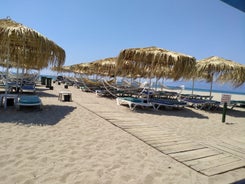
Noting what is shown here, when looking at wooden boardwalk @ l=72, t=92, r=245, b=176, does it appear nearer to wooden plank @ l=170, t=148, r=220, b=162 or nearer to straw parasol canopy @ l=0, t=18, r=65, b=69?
wooden plank @ l=170, t=148, r=220, b=162

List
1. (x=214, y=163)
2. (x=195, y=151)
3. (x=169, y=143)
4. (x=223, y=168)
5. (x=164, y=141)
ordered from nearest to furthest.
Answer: (x=223, y=168) < (x=214, y=163) < (x=195, y=151) < (x=169, y=143) < (x=164, y=141)

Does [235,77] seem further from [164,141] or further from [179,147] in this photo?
[179,147]

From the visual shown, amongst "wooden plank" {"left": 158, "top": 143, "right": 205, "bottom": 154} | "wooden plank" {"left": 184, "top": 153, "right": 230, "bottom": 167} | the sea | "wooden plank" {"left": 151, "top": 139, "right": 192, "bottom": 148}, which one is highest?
the sea

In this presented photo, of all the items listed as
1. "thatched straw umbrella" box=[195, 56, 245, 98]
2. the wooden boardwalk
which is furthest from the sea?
the wooden boardwalk

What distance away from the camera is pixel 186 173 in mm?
2670

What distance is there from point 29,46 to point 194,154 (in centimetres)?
600

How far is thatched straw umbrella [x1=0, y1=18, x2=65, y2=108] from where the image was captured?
5.43 m

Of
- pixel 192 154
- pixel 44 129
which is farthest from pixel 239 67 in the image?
pixel 44 129

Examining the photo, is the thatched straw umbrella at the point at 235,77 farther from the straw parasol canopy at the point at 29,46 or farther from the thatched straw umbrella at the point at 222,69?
the straw parasol canopy at the point at 29,46

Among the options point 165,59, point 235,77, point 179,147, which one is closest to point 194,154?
point 179,147

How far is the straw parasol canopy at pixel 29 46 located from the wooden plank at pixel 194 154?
4772mm

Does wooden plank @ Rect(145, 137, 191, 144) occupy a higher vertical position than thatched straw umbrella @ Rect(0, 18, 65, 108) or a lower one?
lower

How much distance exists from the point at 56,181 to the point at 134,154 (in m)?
1.33

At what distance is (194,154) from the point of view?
3.36 metres
